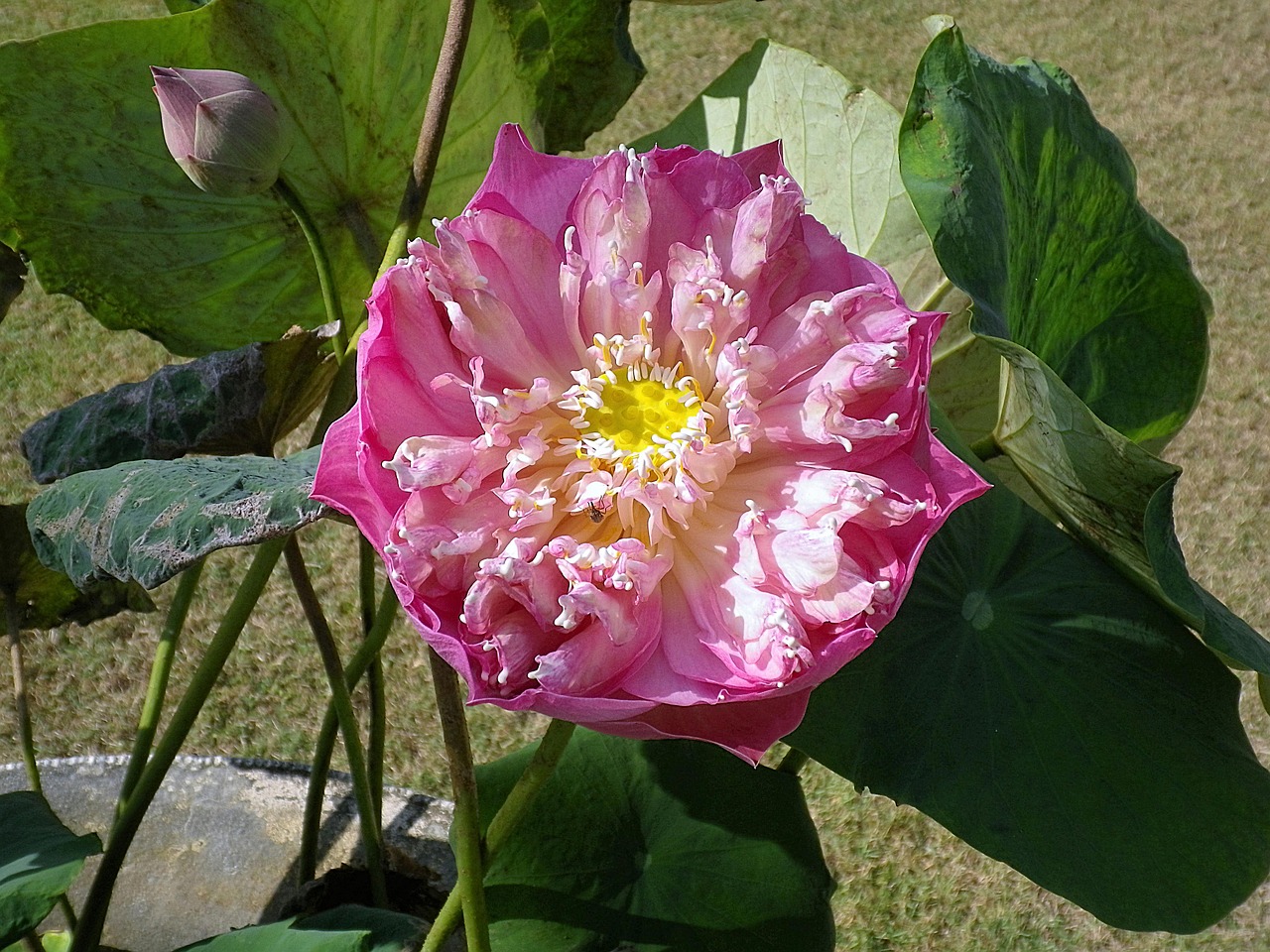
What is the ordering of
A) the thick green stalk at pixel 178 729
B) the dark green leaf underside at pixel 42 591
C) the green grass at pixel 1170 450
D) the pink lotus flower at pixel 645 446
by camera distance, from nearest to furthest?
the pink lotus flower at pixel 645 446 → the thick green stalk at pixel 178 729 → the dark green leaf underside at pixel 42 591 → the green grass at pixel 1170 450

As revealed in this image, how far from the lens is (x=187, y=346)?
0.56 meters

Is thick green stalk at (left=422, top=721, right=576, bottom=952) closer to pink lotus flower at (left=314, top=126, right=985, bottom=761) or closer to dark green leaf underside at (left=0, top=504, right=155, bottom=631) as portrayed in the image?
pink lotus flower at (left=314, top=126, right=985, bottom=761)

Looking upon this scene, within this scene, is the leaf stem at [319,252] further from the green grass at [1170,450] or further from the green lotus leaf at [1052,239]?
the green grass at [1170,450]

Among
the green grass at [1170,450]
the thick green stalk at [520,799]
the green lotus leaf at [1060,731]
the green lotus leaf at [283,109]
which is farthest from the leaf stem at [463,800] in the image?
the green grass at [1170,450]

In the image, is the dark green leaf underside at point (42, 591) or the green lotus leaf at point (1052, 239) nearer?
the green lotus leaf at point (1052, 239)

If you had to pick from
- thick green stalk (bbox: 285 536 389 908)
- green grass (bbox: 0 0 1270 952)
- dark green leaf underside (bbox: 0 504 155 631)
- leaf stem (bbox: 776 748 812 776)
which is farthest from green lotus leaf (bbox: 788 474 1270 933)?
green grass (bbox: 0 0 1270 952)

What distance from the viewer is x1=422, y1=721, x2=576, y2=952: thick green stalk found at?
36 cm

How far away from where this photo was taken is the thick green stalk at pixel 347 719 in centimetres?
47

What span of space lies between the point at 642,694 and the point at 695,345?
103 mm

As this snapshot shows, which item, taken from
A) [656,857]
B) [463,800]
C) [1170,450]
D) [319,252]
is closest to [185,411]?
[319,252]

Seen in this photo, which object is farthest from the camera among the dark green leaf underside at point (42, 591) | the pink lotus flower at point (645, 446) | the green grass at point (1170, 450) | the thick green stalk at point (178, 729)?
the green grass at point (1170, 450)

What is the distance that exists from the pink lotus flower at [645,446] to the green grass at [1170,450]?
2.47ft

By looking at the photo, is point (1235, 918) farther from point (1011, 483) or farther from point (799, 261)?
point (799, 261)

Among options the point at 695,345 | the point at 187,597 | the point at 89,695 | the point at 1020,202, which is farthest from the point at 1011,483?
the point at 89,695
